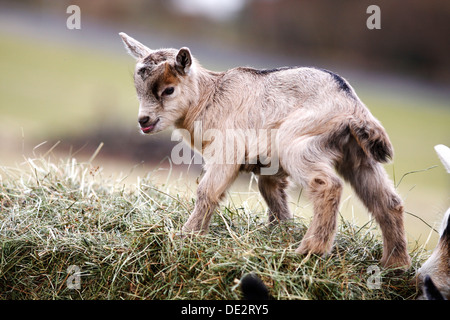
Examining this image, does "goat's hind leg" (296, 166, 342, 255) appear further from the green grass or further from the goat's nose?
the goat's nose

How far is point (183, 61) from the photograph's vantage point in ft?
12.7

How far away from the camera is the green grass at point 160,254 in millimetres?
3201

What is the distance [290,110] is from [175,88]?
35.2 inches

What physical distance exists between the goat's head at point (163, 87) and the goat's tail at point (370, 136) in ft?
4.15

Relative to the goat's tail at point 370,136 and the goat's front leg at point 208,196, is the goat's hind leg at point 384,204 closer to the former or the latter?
the goat's tail at point 370,136

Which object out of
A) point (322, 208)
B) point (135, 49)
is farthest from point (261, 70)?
point (322, 208)

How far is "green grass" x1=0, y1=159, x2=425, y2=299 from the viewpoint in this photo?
320 centimetres

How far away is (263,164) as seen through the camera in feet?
Result: 12.4

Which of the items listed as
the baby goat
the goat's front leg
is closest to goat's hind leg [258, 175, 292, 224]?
the baby goat

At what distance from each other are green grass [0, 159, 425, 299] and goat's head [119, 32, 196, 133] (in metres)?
0.68

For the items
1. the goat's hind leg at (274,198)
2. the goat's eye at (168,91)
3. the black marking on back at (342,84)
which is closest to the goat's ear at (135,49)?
the goat's eye at (168,91)

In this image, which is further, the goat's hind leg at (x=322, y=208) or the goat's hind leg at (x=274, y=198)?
the goat's hind leg at (x=274, y=198)

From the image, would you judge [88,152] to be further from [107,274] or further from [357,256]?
[357,256]
